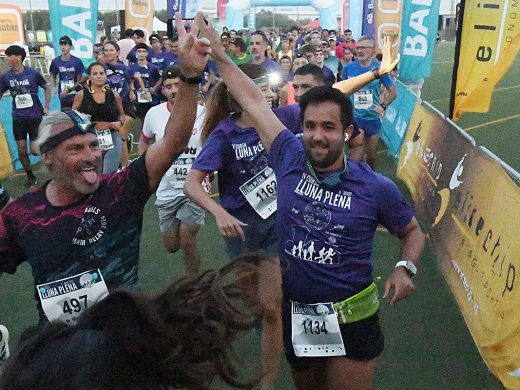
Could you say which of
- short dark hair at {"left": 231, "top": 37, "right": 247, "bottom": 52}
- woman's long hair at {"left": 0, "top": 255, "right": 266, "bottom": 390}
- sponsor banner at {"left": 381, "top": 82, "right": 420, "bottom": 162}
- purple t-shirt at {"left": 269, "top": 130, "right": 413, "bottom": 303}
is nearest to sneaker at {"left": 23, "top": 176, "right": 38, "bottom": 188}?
short dark hair at {"left": 231, "top": 37, "right": 247, "bottom": 52}

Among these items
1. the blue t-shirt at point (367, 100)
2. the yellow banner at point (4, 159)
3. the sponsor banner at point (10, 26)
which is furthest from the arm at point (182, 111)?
the sponsor banner at point (10, 26)

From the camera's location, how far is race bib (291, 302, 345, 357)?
292cm

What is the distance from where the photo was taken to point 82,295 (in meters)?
2.64

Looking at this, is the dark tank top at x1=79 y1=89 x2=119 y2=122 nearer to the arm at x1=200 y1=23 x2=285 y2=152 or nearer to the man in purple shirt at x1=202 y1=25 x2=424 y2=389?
the arm at x1=200 y1=23 x2=285 y2=152

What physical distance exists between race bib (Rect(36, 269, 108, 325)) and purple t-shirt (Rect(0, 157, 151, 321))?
1.0 inches

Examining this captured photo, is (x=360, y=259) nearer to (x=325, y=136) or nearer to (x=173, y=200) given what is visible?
(x=325, y=136)

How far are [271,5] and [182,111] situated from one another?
3107cm

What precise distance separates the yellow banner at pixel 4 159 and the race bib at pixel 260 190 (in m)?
7.39

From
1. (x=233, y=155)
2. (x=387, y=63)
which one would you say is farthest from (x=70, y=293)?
(x=387, y=63)

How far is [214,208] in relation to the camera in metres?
3.63

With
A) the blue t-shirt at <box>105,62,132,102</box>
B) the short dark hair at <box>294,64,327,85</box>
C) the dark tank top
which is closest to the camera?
the short dark hair at <box>294,64,327,85</box>

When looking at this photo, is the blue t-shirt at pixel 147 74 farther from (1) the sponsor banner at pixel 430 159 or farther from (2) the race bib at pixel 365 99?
(1) the sponsor banner at pixel 430 159

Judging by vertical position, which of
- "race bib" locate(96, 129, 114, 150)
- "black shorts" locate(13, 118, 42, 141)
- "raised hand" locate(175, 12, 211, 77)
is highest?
"raised hand" locate(175, 12, 211, 77)

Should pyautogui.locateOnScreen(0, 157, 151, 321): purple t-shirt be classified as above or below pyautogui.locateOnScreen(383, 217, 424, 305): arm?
above
